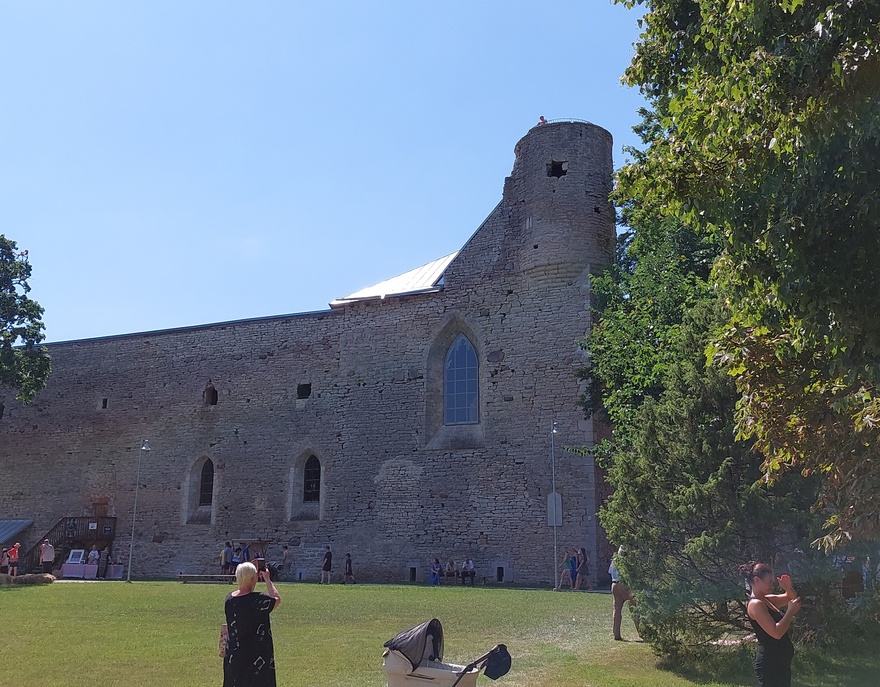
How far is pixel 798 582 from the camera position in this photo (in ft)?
27.9

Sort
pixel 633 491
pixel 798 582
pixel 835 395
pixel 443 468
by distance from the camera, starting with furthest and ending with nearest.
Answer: pixel 443 468
pixel 633 491
pixel 798 582
pixel 835 395

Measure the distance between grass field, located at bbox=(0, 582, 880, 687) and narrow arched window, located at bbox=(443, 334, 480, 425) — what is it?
350 inches

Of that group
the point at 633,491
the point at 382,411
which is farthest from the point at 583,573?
the point at 633,491

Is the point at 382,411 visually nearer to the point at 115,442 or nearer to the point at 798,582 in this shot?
the point at 115,442

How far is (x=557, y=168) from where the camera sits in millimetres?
25938

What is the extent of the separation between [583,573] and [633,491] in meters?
13.5

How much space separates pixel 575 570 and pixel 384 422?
7.75m

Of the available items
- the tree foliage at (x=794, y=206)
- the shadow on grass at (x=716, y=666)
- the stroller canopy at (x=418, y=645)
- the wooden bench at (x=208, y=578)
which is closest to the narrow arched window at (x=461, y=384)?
the wooden bench at (x=208, y=578)

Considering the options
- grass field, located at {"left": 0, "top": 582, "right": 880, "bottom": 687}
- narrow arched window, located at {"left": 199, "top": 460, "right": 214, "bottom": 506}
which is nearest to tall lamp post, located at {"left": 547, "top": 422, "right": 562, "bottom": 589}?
grass field, located at {"left": 0, "top": 582, "right": 880, "bottom": 687}

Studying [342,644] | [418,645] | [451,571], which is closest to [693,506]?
[418,645]

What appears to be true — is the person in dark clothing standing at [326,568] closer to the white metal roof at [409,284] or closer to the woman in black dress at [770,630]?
the white metal roof at [409,284]

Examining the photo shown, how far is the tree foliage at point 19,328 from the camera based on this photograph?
83.0 ft

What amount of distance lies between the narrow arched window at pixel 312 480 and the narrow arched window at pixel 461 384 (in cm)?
486

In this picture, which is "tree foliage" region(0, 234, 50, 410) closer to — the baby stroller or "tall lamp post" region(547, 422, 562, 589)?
"tall lamp post" region(547, 422, 562, 589)
